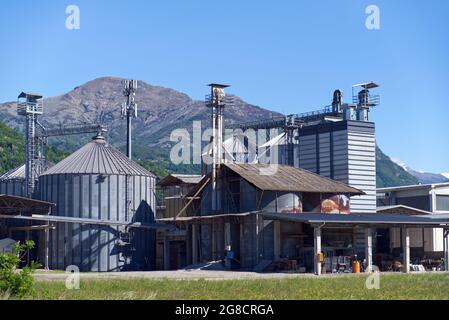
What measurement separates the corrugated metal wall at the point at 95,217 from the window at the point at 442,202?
30312 millimetres

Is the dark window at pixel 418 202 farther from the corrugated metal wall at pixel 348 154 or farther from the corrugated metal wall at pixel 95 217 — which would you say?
the corrugated metal wall at pixel 95 217

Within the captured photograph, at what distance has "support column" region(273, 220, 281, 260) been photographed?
6769cm

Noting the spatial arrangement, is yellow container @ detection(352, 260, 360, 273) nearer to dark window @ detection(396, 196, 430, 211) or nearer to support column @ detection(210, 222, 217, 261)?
support column @ detection(210, 222, 217, 261)

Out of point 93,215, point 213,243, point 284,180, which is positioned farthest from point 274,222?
point 93,215

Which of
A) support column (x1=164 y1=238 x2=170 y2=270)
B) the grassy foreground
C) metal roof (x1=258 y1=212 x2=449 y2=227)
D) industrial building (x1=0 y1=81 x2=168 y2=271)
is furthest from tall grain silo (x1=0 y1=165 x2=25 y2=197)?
the grassy foreground

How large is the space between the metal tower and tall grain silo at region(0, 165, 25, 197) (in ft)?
7.10

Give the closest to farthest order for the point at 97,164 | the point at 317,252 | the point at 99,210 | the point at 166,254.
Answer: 1. the point at 317,252
2. the point at 99,210
3. the point at 166,254
4. the point at 97,164

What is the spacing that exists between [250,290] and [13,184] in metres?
56.8

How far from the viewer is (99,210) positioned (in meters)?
76.6

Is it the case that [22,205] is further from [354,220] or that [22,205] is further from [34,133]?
[354,220]
